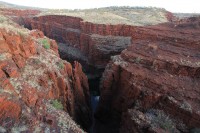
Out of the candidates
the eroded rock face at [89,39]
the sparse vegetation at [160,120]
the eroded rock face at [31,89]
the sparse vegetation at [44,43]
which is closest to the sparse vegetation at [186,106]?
the sparse vegetation at [160,120]

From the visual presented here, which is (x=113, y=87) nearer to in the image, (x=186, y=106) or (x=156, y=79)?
(x=156, y=79)

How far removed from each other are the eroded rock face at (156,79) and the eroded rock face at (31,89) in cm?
375

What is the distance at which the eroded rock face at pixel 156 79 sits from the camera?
15.2m

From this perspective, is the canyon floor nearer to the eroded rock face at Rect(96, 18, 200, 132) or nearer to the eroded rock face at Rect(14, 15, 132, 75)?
the eroded rock face at Rect(96, 18, 200, 132)

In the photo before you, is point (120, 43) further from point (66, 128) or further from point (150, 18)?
point (66, 128)

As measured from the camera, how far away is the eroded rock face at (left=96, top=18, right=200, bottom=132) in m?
15.2

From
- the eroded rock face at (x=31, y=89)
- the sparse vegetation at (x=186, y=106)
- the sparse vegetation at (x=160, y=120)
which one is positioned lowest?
the sparse vegetation at (x=160, y=120)

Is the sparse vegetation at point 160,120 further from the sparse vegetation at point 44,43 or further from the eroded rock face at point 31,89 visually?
the sparse vegetation at point 44,43

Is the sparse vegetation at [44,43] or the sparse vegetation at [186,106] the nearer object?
the sparse vegetation at [186,106]

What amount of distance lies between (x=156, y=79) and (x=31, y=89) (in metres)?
9.36

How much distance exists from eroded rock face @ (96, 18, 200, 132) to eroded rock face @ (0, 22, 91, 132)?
12.3 ft

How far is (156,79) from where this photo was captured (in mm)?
17297

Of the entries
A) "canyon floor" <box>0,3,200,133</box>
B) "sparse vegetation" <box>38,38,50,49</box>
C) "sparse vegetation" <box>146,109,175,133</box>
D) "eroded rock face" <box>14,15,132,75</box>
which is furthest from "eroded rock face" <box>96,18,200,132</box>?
"eroded rock face" <box>14,15,132,75</box>

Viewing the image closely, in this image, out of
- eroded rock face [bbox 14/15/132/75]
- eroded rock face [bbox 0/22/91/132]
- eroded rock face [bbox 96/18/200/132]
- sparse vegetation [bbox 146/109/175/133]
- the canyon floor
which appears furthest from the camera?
eroded rock face [bbox 14/15/132/75]
